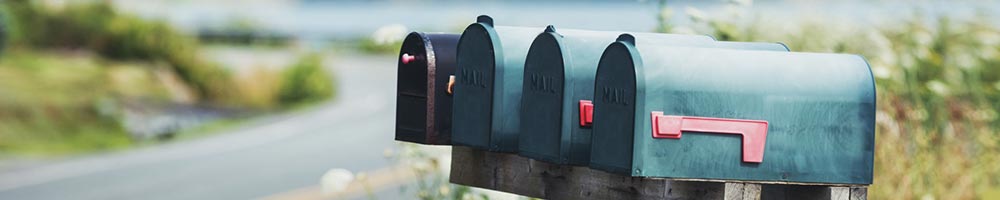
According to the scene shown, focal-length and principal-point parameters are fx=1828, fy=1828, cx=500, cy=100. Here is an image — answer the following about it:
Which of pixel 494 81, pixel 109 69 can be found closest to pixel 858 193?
pixel 494 81

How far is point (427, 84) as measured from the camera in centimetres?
443

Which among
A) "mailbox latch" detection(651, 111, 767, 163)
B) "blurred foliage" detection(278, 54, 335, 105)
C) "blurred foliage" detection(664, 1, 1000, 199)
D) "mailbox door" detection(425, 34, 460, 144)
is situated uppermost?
"blurred foliage" detection(278, 54, 335, 105)

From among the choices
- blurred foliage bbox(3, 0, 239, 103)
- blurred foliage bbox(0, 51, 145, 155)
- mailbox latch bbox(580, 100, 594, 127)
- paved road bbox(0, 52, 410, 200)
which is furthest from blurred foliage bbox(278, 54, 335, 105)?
mailbox latch bbox(580, 100, 594, 127)

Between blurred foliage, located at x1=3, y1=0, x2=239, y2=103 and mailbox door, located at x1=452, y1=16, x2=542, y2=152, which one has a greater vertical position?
blurred foliage, located at x1=3, y1=0, x2=239, y2=103

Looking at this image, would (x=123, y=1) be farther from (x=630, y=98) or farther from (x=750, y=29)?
(x=630, y=98)

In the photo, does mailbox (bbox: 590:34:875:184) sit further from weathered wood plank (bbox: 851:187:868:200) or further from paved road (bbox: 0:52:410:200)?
paved road (bbox: 0:52:410:200)

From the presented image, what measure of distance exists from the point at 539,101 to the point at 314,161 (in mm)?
15672

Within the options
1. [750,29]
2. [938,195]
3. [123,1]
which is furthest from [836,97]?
[123,1]

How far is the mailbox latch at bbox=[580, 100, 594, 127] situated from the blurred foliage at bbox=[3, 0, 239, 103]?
814 inches

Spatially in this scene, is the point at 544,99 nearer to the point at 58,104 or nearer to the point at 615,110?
the point at 615,110

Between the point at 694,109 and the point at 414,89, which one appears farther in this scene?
the point at 414,89

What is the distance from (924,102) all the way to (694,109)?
4900 millimetres

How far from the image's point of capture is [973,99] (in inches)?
352

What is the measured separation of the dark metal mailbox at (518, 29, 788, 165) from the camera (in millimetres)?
3801
